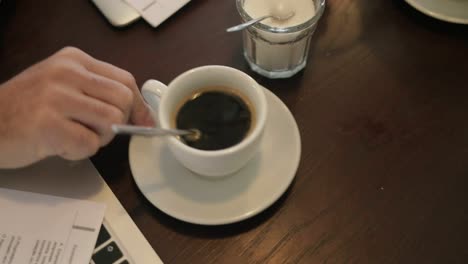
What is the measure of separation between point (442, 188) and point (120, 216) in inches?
15.5

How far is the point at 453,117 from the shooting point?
1.97 ft

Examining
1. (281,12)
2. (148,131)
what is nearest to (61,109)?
(148,131)

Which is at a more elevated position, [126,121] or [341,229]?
[126,121]

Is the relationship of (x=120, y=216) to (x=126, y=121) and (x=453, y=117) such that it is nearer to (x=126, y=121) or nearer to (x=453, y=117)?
(x=126, y=121)

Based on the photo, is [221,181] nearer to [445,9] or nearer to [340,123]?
[340,123]

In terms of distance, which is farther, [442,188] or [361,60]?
[361,60]

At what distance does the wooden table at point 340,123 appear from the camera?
0.52 meters

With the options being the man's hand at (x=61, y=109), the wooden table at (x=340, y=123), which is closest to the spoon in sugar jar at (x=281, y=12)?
the wooden table at (x=340, y=123)

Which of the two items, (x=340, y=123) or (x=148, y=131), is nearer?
(x=148, y=131)

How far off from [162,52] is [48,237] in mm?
300

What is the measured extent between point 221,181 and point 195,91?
12cm

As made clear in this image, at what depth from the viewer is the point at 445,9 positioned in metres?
0.68

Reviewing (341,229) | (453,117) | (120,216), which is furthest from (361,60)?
(120,216)

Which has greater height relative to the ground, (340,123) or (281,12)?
(281,12)
